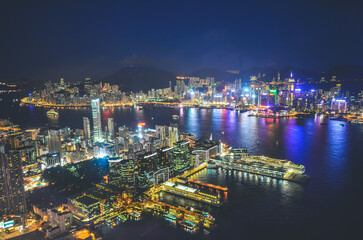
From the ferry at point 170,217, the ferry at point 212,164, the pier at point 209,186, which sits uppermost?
the ferry at point 212,164

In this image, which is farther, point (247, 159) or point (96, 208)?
point (247, 159)

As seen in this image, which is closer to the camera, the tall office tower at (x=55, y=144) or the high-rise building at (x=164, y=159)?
the high-rise building at (x=164, y=159)

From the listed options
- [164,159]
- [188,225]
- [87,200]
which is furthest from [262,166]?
[87,200]

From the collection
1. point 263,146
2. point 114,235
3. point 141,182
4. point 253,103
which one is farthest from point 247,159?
point 253,103

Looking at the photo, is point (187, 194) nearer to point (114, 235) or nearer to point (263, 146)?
point (114, 235)

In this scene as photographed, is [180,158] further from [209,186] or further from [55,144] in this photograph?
[55,144]

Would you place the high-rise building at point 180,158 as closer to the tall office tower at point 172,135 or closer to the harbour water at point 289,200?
the harbour water at point 289,200

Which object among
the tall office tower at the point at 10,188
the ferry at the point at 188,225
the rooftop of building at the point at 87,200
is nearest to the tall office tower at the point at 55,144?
the tall office tower at the point at 10,188
